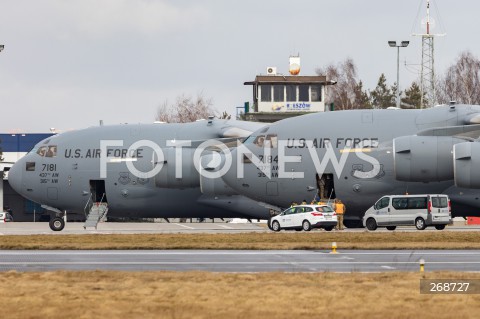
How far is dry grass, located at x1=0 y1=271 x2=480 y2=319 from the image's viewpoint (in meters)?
20.2

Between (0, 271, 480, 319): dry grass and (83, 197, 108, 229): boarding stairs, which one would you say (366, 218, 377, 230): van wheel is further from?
(0, 271, 480, 319): dry grass

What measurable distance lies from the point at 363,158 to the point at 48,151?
18815 mm

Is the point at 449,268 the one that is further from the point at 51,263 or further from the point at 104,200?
the point at 104,200

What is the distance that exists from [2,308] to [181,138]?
3618 cm

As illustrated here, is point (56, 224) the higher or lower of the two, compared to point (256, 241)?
lower

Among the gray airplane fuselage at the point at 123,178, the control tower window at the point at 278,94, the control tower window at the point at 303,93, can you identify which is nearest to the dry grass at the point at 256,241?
the gray airplane fuselage at the point at 123,178

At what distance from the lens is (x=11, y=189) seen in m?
99.2

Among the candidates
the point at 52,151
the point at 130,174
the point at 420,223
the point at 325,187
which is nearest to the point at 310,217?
the point at 325,187

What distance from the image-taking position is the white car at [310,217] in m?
51.7

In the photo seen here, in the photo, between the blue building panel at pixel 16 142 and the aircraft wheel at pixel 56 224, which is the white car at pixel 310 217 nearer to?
the aircraft wheel at pixel 56 224

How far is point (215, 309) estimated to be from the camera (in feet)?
68.2

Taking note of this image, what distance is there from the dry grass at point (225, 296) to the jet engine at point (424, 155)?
23.3 metres

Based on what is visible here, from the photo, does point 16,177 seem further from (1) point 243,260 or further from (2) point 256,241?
(1) point 243,260

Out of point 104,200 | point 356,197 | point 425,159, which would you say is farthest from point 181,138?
point 425,159
